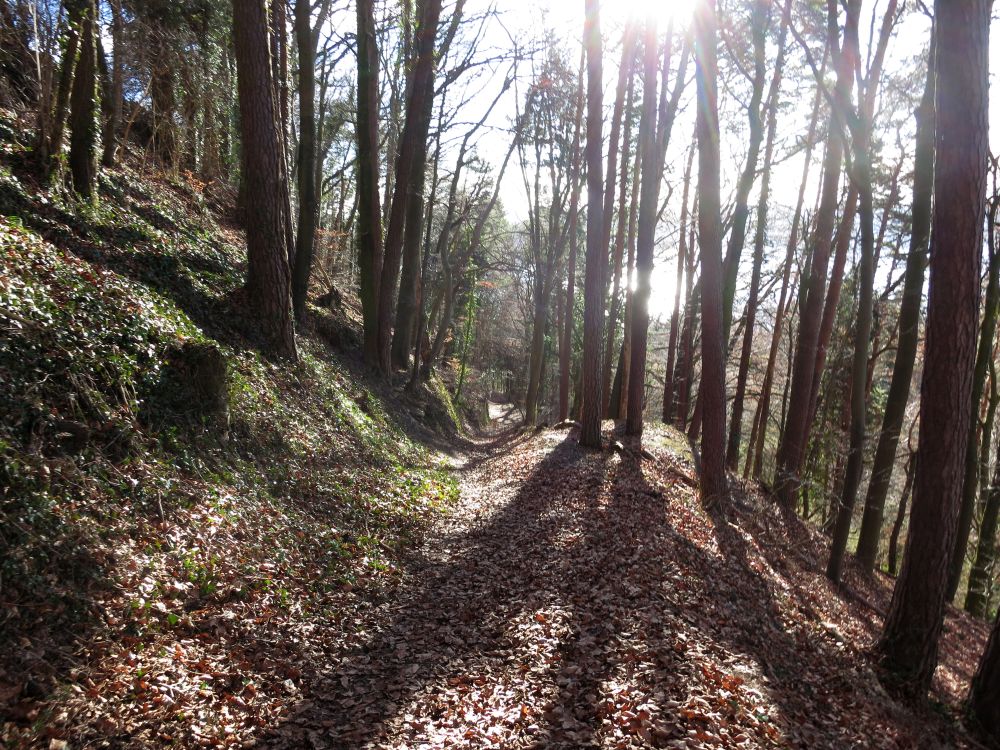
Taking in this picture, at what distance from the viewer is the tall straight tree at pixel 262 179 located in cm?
884

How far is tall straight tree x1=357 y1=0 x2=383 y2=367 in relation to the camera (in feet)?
46.0

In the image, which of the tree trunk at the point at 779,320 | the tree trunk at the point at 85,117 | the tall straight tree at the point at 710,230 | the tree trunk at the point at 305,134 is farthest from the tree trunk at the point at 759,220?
the tree trunk at the point at 85,117

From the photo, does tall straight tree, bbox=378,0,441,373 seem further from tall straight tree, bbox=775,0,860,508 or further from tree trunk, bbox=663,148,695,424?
tree trunk, bbox=663,148,695,424

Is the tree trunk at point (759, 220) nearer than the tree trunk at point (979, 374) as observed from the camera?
No

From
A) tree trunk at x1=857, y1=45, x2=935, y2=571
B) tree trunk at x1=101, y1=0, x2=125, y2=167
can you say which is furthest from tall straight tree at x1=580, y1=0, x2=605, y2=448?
tree trunk at x1=101, y1=0, x2=125, y2=167

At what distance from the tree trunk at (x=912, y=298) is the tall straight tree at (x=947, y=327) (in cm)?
240

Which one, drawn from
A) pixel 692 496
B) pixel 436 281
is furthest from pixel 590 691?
pixel 436 281

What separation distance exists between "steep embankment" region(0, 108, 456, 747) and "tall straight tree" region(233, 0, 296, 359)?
500 millimetres

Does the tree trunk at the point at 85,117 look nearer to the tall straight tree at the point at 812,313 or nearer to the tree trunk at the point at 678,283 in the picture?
the tall straight tree at the point at 812,313

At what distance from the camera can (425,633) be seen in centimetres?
563

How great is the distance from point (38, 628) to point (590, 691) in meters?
3.90

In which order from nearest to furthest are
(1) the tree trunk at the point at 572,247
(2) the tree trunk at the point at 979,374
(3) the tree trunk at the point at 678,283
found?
(2) the tree trunk at the point at 979,374 → (1) the tree trunk at the point at 572,247 → (3) the tree trunk at the point at 678,283

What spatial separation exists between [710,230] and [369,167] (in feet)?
29.5

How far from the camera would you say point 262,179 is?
30.2 ft
